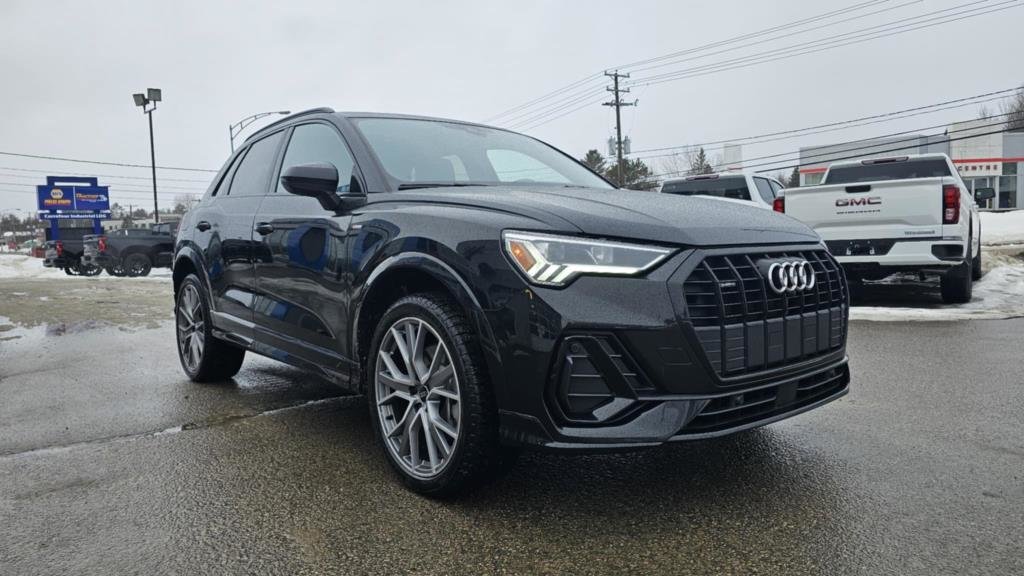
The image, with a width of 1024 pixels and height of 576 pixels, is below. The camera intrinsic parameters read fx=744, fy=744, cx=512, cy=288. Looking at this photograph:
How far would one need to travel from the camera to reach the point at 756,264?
2.75 m

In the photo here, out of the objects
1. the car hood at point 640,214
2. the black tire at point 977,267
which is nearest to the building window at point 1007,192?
the black tire at point 977,267

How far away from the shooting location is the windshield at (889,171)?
1040 cm

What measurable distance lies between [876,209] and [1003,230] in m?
17.3

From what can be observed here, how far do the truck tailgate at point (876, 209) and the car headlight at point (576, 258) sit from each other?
6.48 metres

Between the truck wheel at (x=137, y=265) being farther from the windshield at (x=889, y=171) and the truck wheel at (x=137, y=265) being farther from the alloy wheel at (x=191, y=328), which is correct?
the windshield at (x=889, y=171)

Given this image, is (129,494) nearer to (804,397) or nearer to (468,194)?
(468,194)

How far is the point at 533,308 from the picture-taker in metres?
2.55

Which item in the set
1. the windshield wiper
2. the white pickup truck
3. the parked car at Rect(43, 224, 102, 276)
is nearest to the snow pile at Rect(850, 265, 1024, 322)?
the white pickup truck

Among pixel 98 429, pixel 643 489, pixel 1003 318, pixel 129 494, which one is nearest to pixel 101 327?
pixel 98 429

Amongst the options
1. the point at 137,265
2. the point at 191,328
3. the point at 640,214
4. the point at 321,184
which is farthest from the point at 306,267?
the point at 137,265

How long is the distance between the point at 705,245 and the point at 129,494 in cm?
254

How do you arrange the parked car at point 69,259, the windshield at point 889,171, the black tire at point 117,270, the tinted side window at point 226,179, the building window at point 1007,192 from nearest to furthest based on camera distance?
the tinted side window at point 226,179 < the windshield at point 889,171 < the black tire at point 117,270 < the parked car at point 69,259 < the building window at point 1007,192

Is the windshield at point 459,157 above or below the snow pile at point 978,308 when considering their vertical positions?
above

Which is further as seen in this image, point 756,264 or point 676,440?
point 756,264
